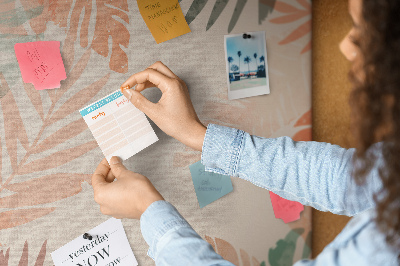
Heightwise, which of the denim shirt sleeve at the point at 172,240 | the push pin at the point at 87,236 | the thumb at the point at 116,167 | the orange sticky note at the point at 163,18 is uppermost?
the orange sticky note at the point at 163,18

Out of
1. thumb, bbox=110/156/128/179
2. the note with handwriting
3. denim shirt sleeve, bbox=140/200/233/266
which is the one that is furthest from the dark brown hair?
the note with handwriting

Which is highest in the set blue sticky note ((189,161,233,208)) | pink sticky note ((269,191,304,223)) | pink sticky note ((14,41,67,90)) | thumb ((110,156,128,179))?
pink sticky note ((14,41,67,90))

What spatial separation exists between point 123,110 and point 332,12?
517mm

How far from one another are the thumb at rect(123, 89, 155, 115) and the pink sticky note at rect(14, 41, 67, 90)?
5.6 inches

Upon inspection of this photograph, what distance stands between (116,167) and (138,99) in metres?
0.14

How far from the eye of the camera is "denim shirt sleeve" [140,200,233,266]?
45 cm

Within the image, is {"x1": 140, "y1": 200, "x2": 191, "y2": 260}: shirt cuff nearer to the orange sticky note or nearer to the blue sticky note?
the blue sticky note

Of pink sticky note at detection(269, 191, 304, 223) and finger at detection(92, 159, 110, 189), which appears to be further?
pink sticky note at detection(269, 191, 304, 223)

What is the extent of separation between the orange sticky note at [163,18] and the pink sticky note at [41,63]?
0.63ft

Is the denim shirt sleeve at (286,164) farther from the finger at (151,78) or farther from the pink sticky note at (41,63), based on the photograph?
the pink sticky note at (41,63)

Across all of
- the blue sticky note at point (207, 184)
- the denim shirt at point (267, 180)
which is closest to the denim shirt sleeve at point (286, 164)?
the denim shirt at point (267, 180)

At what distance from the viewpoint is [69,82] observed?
652mm

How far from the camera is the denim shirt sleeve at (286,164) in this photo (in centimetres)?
57

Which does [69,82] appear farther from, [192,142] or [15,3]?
[192,142]
